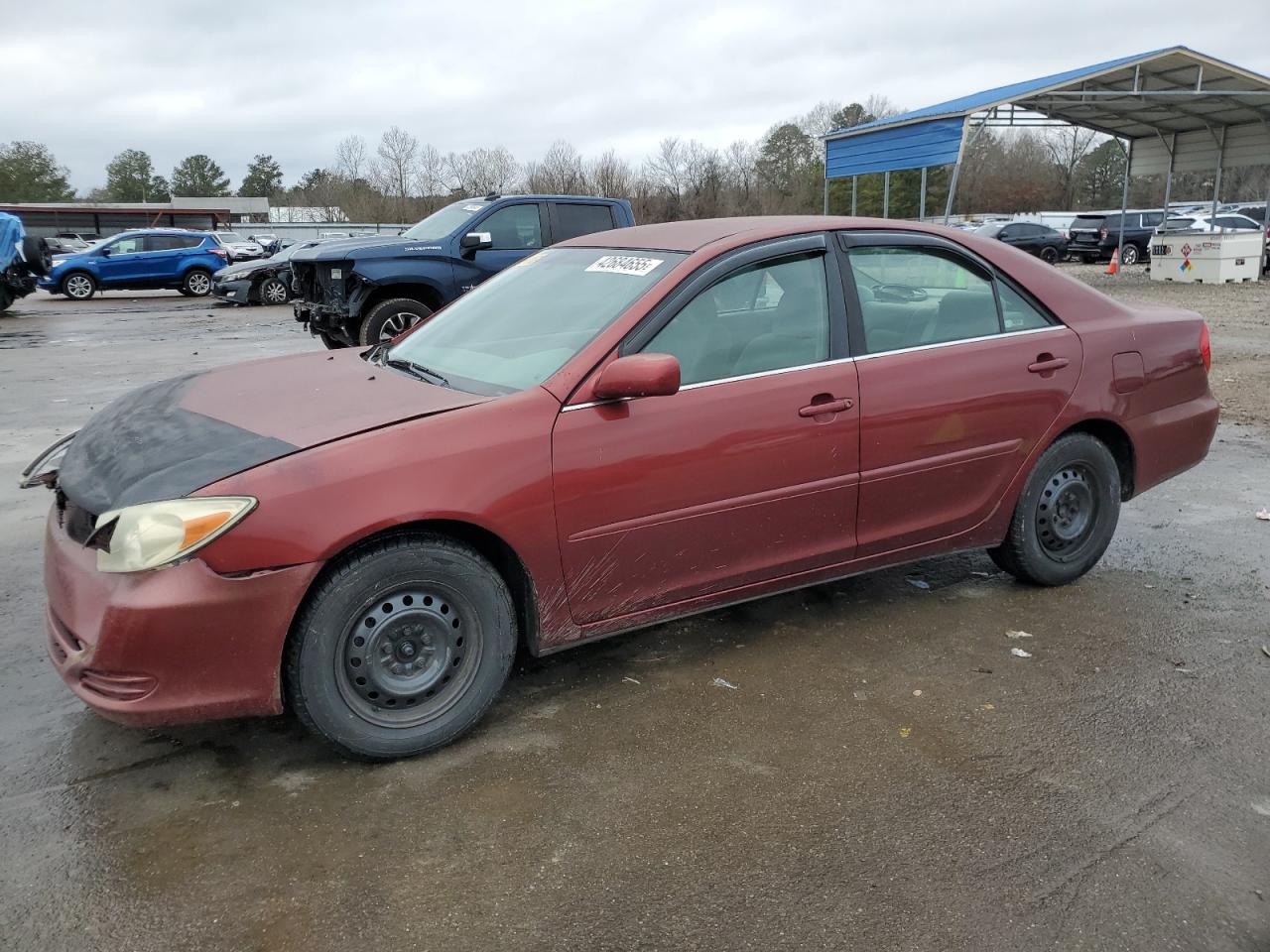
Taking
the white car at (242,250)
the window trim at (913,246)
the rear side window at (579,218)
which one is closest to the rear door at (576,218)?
the rear side window at (579,218)

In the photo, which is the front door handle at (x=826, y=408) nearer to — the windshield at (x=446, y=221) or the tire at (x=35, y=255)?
the windshield at (x=446, y=221)

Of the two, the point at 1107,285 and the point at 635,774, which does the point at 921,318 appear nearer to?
the point at 635,774

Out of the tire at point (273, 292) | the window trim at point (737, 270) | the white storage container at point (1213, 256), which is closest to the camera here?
the window trim at point (737, 270)

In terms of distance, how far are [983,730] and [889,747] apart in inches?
14.3

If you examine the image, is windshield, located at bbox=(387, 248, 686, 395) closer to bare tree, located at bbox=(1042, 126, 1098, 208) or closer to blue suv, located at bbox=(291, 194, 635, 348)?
blue suv, located at bbox=(291, 194, 635, 348)

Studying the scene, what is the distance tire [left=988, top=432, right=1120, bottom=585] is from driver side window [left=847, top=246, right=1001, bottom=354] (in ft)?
2.29

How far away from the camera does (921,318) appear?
409cm

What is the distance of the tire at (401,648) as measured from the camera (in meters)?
2.96

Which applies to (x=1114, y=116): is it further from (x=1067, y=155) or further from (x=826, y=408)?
(x=1067, y=155)

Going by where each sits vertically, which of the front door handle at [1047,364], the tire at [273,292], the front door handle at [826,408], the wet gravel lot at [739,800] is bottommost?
the wet gravel lot at [739,800]

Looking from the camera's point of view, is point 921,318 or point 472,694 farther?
point 921,318

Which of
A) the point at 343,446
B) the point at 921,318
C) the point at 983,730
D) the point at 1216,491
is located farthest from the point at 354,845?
the point at 1216,491

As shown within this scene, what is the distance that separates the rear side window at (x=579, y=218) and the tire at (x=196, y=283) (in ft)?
60.3

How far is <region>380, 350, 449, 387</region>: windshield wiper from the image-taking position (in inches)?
144
